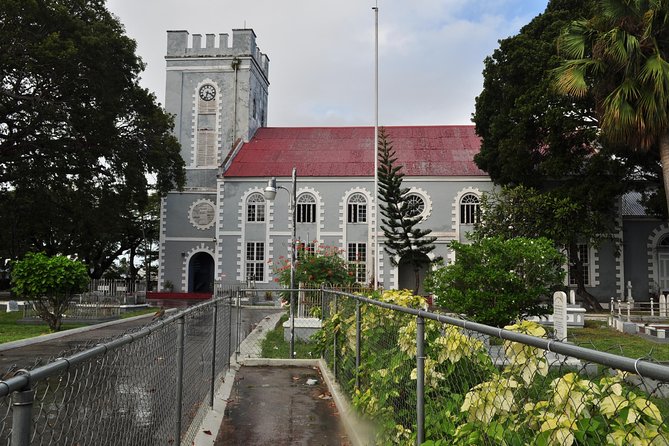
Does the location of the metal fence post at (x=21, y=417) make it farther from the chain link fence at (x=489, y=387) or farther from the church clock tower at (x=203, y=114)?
the church clock tower at (x=203, y=114)

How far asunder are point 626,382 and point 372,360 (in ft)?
11.8

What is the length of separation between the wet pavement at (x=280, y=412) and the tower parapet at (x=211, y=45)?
34025 mm

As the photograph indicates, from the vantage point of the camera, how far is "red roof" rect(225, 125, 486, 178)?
37031 mm

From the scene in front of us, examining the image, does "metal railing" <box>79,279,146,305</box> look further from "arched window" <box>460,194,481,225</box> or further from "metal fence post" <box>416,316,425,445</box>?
"metal fence post" <box>416,316,425,445</box>

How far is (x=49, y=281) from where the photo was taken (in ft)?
56.7

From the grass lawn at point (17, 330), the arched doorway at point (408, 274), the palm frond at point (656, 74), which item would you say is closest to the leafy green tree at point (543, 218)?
the arched doorway at point (408, 274)

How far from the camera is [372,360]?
5.96 m

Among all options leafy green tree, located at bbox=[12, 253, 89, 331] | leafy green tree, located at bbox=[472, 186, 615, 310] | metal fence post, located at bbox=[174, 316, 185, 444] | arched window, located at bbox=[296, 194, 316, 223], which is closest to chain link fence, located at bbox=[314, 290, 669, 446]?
metal fence post, located at bbox=[174, 316, 185, 444]

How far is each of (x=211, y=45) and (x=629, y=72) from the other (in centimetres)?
3029

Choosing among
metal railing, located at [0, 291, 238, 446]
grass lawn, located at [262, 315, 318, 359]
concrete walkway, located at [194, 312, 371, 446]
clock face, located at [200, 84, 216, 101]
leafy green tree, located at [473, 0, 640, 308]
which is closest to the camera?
metal railing, located at [0, 291, 238, 446]

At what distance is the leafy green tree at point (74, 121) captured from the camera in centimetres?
2386

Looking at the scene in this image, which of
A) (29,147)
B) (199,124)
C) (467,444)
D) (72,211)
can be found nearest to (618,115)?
(467,444)

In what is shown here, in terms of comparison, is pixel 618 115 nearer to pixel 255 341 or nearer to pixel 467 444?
pixel 255 341

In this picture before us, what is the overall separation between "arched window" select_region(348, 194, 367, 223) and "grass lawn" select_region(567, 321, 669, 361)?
16.7m
